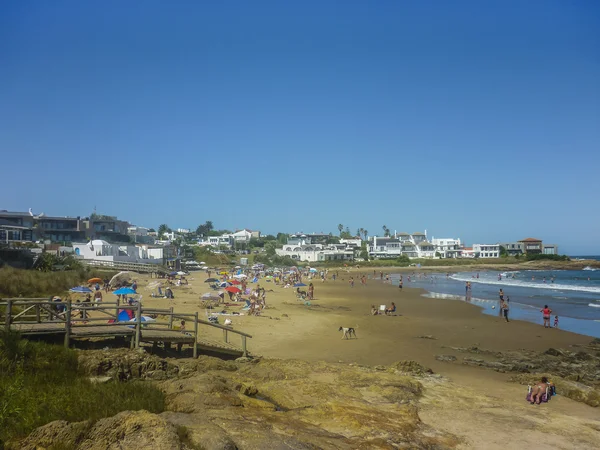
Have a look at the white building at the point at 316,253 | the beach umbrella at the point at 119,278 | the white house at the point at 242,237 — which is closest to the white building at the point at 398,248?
the white building at the point at 316,253

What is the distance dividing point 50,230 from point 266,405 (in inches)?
2470

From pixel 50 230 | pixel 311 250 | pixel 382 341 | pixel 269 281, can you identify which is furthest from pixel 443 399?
pixel 311 250

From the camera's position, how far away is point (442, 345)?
1994 cm

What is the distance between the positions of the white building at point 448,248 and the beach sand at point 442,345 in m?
92.1

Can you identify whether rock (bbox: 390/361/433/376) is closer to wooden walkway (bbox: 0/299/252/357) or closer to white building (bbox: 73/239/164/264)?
wooden walkway (bbox: 0/299/252/357)

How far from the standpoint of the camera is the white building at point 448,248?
127 metres

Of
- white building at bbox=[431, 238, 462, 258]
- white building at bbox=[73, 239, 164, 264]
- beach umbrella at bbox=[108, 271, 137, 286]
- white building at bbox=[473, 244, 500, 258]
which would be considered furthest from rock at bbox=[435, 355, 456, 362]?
white building at bbox=[473, 244, 500, 258]

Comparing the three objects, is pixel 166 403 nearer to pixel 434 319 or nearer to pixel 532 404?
pixel 532 404

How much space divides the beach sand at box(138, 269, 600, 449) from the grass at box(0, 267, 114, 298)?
18.2 feet

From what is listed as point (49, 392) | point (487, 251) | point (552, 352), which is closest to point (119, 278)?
point (49, 392)

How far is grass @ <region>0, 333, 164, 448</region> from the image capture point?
625cm

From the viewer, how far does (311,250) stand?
4562 inches

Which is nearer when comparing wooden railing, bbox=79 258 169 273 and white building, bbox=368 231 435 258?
wooden railing, bbox=79 258 169 273

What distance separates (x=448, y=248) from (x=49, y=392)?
13076 centimetres
